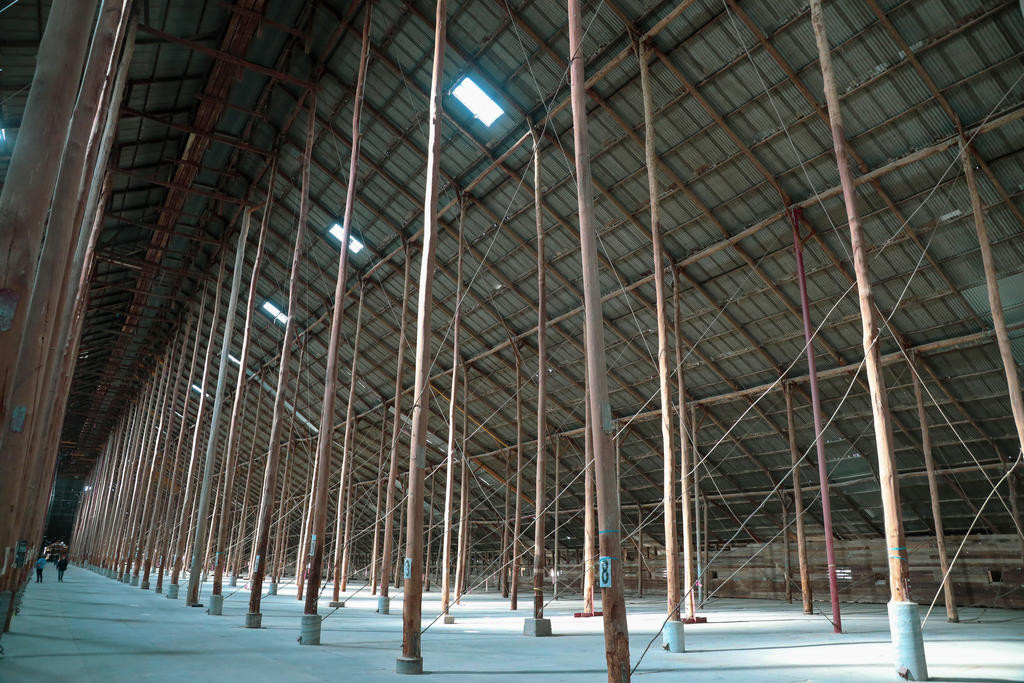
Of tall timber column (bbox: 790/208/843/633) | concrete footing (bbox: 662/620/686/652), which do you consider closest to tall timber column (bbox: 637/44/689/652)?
concrete footing (bbox: 662/620/686/652)

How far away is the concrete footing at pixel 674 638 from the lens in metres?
11.4

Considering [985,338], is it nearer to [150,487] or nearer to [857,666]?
[857,666]

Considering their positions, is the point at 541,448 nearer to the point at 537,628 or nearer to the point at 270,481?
the point at 537,628

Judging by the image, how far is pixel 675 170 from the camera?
18656 millimetres

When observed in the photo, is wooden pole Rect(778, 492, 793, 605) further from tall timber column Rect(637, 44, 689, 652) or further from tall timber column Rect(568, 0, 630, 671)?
tall timber column Rect(568, 0, 630, 671)

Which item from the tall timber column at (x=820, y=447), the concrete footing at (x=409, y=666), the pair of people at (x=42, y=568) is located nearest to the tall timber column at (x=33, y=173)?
the concrete footing at (x=409, y=666)

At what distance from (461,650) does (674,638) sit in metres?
3.84

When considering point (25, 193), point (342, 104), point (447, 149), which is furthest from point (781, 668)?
point (342, 104)

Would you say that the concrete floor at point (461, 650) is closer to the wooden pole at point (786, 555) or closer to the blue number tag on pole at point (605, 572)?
the blue number tag on pole at point (605, 572)

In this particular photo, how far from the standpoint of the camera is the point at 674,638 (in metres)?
11.6

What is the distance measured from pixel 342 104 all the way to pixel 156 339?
25.6 meters

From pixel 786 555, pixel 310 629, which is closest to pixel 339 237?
pixel 310 629

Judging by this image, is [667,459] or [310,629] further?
[667,459]

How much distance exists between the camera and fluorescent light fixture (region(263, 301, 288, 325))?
104 ft
